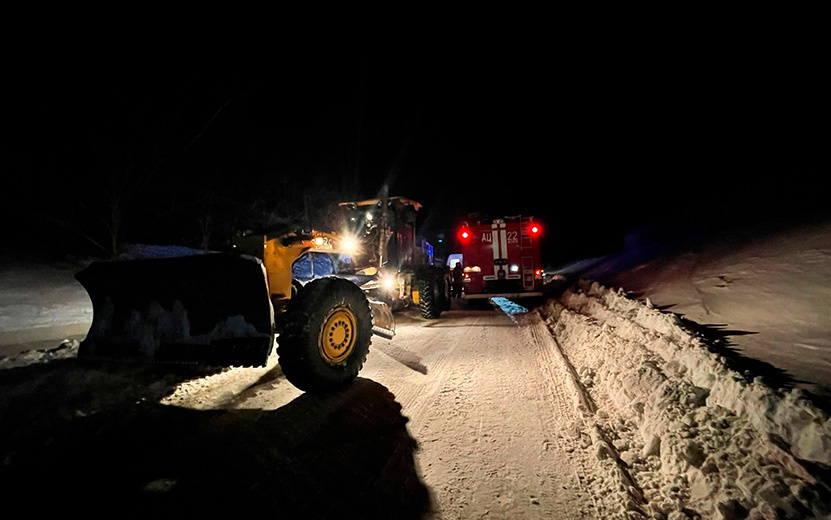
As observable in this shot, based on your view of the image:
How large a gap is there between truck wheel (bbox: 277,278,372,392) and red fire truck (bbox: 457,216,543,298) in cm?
765

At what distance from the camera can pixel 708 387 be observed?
11.0ft

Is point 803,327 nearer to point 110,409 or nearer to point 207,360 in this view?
point 207,360

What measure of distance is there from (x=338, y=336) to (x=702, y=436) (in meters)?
3.49

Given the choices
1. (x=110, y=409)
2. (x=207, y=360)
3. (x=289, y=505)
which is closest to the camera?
(x=289, y=505)

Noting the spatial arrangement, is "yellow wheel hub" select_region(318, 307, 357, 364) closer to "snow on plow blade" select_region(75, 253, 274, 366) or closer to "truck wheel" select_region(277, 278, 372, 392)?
"truck wheel" select_region(277, 278, 372, 392)

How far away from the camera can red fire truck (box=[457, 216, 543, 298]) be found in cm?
1204

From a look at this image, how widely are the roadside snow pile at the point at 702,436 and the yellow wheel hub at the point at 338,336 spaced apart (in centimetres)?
267

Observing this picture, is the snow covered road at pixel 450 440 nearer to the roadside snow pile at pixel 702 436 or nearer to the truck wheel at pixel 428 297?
the roadside snow pile at pixel 702 436

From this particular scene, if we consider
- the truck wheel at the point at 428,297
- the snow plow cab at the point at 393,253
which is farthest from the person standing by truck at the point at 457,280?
the truck wheel at the point at 428,297

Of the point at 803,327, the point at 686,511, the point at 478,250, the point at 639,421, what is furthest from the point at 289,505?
the point at 478,250

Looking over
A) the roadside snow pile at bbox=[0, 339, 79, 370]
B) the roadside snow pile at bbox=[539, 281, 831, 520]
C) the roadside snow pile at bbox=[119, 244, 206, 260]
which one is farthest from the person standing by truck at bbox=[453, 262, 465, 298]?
the roadside snow pile at bbox=[119, 244, 206, 260]

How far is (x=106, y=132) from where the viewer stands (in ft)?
46.9

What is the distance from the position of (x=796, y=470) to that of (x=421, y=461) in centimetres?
236

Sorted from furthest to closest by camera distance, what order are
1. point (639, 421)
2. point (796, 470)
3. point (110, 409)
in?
point (110, 409) < point (639, 421) < point (796, 470)
